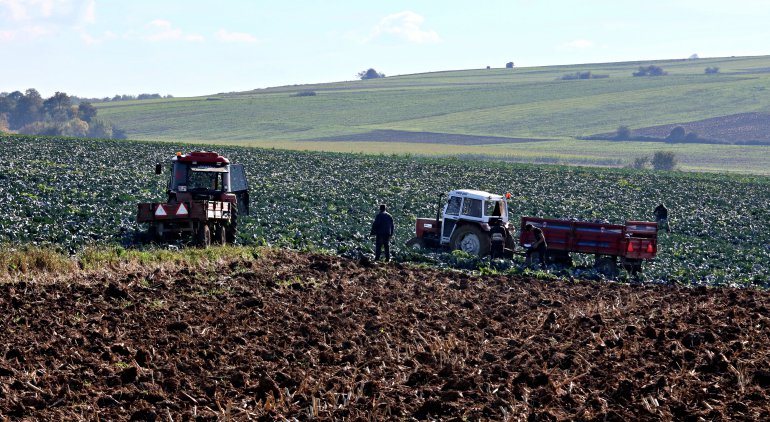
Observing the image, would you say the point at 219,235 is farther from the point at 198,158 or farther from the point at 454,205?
the point at 454,205

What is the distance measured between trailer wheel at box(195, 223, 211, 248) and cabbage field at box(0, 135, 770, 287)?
5.43 ft

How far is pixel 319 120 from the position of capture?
415ft

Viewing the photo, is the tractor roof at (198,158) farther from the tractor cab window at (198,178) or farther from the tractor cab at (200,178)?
the tractor cab window at (198,178)

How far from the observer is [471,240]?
90.9ft

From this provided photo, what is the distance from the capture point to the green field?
324 feet

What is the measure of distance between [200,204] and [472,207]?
7.52 meters

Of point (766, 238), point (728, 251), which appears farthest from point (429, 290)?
point (766, 238)

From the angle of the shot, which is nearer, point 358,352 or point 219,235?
point 358,352

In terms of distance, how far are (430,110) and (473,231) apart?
106 metres

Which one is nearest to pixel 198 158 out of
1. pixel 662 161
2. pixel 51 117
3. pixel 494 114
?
pixel 662 161

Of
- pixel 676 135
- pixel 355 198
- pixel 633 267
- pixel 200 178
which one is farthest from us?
pixel 676 135

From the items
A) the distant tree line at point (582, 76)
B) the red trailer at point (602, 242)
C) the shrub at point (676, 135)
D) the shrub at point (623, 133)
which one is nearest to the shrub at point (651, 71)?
the distant tree line at point (582, 76)

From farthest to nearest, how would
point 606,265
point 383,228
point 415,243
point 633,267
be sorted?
point 415,243, point 606,265, point 633,267, point 383,228

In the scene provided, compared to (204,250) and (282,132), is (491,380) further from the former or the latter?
(282,132)
